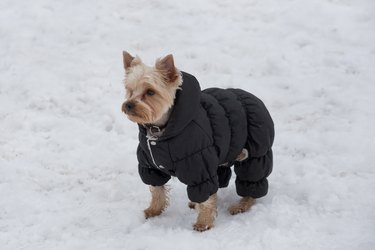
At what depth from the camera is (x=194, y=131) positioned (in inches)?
204

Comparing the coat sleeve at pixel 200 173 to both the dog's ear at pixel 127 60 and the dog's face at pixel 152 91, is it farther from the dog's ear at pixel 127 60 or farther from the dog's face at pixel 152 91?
the dog's ear at pixel 127 60

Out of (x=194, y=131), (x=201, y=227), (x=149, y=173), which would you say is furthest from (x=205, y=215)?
(x=194, y=131)

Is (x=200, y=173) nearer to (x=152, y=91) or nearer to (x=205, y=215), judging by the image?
(x=205, y=215)

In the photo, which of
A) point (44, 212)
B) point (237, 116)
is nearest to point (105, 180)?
point (44, 212)

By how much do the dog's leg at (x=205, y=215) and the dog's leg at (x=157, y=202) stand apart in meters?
0.58

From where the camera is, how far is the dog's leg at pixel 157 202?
6111 millimetres

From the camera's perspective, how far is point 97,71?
9.70 m

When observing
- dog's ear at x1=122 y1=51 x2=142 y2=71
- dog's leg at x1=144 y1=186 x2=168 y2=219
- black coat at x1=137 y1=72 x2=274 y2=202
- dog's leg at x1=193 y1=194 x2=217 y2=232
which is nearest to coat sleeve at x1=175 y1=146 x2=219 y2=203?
black coat at x1=137 y1=72 x2=274 y2=202

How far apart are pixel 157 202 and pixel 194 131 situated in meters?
1.46

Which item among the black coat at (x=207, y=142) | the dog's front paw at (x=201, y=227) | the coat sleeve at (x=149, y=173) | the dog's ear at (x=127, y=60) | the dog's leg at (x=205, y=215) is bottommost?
the dog's front paw at (x=201, y=227)

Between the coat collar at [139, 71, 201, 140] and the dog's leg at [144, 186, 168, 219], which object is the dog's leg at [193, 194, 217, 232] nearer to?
the dog's leg at [144, 186, 168, 219]

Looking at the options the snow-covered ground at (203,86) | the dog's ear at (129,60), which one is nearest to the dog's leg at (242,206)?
the snow-covered ground at (203,86)

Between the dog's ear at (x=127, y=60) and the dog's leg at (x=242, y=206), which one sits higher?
the dog's ear at (x=127, y=60)

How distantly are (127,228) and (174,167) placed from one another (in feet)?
3.99
